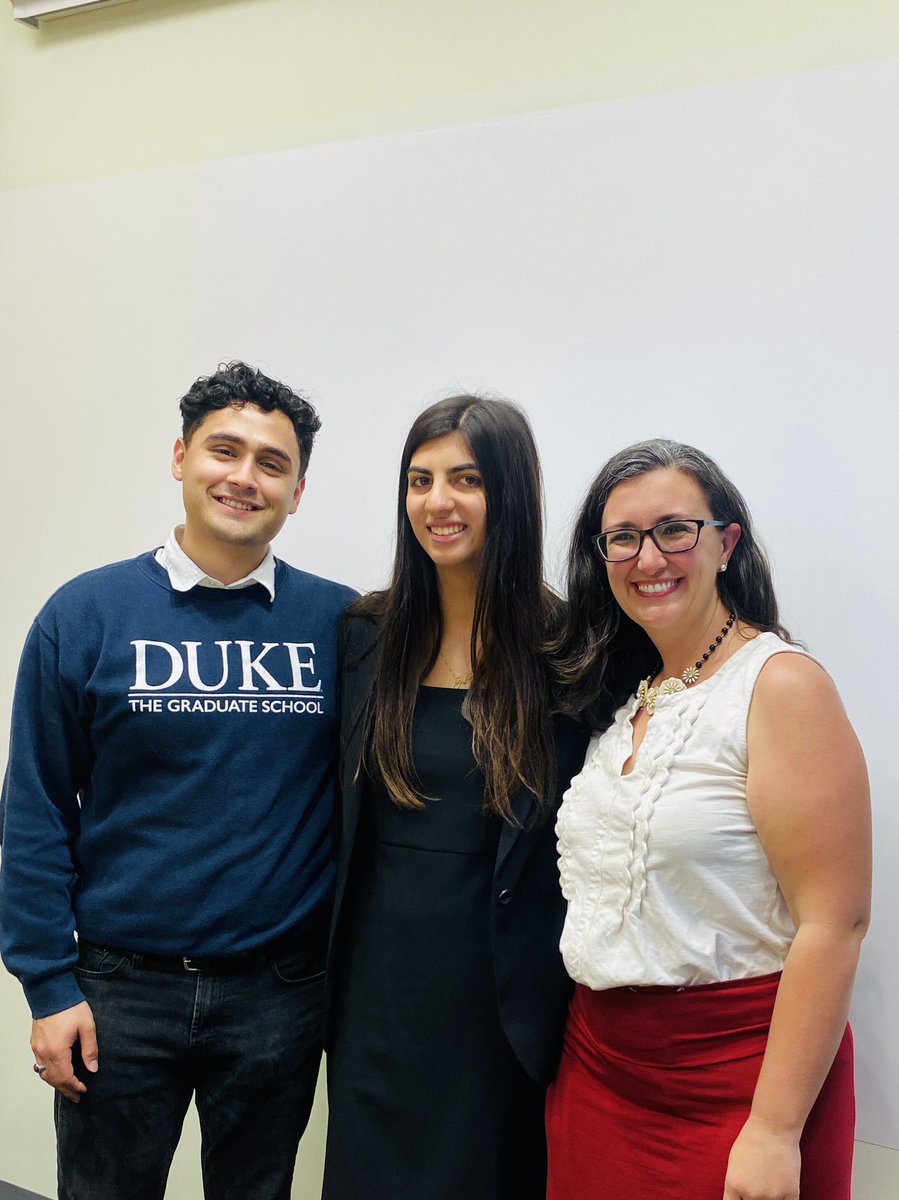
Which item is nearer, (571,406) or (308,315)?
(571,406)

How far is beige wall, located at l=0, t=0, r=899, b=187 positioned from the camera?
198 centimetres

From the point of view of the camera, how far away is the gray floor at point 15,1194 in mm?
2693

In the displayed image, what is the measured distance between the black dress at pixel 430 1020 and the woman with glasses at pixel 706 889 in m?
0.12

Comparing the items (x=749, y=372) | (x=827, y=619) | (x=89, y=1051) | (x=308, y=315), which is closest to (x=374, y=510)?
(x=308, y=315)

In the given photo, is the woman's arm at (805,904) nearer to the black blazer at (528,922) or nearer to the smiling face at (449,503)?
the black blazer at (528,922)

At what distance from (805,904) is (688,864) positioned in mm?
157

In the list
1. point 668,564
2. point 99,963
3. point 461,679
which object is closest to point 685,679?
point 668,564

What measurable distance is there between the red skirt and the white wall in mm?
536

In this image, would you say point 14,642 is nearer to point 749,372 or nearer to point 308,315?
point 308,315


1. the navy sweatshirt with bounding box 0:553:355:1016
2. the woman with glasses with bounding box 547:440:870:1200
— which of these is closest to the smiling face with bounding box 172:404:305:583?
the navy sweatshirt with bounding box 0:553:355:1016

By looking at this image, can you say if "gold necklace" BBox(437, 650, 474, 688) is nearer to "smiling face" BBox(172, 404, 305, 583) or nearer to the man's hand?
"smiling face" BBox(172, 404, 305, 583)

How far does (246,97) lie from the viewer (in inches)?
97.9

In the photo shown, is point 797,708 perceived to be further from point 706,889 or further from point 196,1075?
point 196,1075

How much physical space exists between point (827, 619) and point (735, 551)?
445 millimetres
